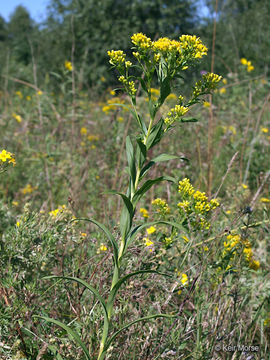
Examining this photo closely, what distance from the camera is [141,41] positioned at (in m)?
1.24

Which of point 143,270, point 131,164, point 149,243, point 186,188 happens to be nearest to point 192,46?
point 131,164

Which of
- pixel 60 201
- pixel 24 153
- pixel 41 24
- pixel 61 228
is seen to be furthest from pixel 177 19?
pixel 61 228

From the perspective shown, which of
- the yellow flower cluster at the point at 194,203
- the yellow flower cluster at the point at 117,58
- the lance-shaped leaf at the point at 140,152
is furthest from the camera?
the yellow flower cluster at the point at 194,203

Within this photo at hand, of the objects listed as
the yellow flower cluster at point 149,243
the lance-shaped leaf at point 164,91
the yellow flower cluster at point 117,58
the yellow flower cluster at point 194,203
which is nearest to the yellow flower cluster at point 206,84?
the lance-shaped leaf at point 164,91

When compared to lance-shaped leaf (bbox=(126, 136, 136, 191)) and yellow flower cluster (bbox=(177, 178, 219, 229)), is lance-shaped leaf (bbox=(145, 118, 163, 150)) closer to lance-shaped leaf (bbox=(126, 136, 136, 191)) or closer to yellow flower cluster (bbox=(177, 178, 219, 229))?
lance-shaped leaf (bbox=(126, 136, 136, 191))

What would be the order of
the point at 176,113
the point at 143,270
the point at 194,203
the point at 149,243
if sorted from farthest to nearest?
the point at 149,243 → the point at 194,203 → the point at 176,113 → the point at 143,270

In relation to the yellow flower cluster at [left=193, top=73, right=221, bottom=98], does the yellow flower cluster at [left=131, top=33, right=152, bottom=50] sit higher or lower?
higher

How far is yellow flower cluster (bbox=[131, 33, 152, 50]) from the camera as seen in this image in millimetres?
1230

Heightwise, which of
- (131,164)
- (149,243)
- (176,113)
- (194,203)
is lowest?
(149,243)

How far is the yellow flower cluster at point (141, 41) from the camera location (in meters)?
1.23

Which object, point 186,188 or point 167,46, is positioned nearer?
point 167,46

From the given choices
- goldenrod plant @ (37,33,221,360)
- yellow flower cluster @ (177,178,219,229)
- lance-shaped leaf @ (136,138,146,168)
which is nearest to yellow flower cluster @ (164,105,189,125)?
goldenrod plant @ (37,33,221,360)

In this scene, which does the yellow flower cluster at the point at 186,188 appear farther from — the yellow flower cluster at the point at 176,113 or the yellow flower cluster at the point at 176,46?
the yellow flower cluster at the point at 176,46

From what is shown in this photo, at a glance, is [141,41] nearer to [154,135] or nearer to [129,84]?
[129,84]
